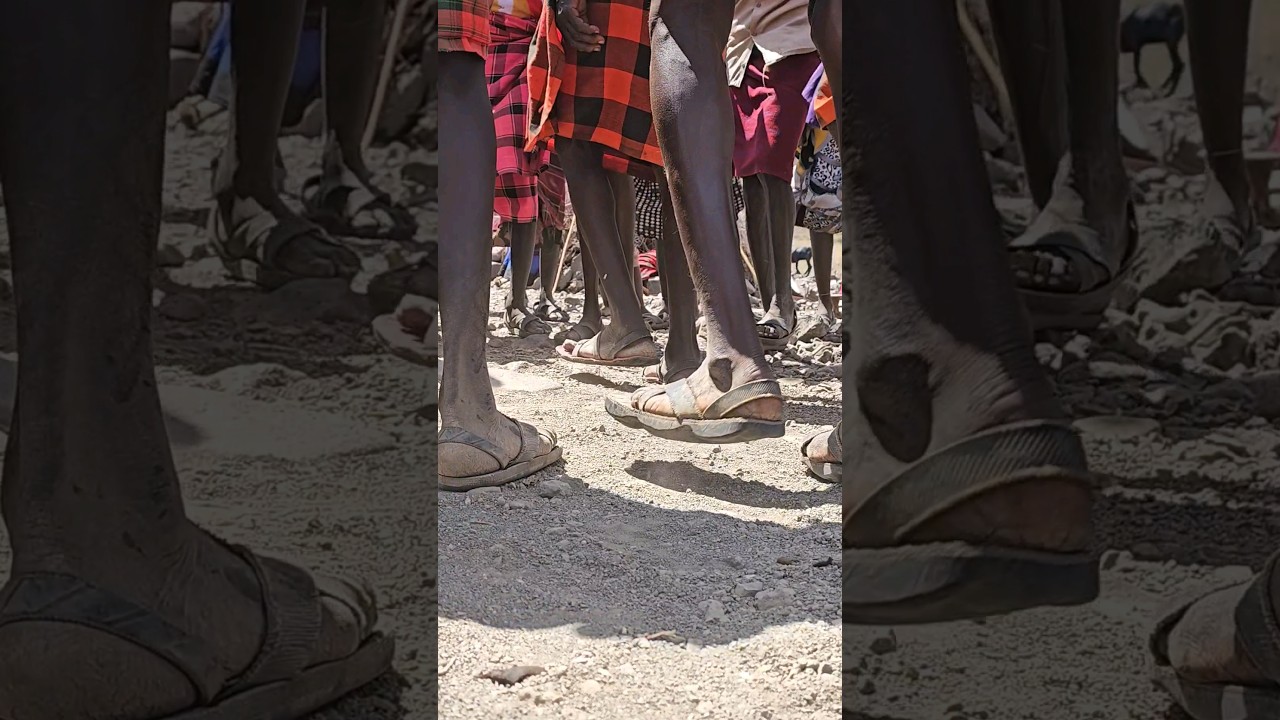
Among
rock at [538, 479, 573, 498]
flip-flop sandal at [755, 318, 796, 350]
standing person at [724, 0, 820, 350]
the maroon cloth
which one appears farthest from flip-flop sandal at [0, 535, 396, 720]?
flip-flop sandal at [755, 318, 796, 350]

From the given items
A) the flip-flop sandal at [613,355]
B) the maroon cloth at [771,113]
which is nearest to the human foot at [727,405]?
the flip-flop sandal at [613,355]

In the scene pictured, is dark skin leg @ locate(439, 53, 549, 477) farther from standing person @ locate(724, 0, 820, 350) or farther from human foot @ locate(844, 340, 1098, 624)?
standing person @ locate(724, 0, 820, 350)

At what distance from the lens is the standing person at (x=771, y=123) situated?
3.36m

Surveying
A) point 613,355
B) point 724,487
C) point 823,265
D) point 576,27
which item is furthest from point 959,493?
point 823,265

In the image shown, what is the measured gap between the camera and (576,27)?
8.42ft

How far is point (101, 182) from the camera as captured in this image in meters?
0.77

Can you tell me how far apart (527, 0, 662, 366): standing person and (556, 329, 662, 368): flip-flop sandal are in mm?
460

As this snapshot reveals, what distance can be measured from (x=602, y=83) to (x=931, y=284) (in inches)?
80.0

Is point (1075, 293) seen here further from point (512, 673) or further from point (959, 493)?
point (512, 673)

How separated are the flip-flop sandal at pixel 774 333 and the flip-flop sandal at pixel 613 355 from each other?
1.91 feet

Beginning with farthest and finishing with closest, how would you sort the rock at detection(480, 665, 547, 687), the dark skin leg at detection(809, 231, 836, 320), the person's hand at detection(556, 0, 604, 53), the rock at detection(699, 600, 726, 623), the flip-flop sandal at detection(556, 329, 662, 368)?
1. the dark skin leg at detection(809, 231, 836, 320)
2. the flip-flop sandal at detection(556, 329, 662, 368)
3. the person's hand at detection(556, 0, 604, 53)
4. the rock at detection(699, 600, 726, 623)
5. the rock at detection(480, 665, 547, 687)

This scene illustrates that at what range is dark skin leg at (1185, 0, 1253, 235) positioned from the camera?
74cm

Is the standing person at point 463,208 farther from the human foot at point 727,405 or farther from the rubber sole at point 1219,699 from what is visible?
the rubber sole at point 1219,699

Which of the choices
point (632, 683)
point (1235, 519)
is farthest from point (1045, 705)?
point (632, 683)
